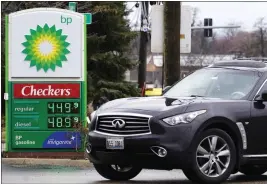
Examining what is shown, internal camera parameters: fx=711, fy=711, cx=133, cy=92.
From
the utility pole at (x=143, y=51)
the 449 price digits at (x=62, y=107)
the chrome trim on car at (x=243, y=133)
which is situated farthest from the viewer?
the utility pole at (x=143, y=51)

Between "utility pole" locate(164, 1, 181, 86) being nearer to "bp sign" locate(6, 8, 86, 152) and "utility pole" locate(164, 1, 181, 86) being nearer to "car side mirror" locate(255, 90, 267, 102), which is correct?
"bp sign" locate(6, 8, 86, 152)

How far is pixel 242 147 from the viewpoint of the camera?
9.16 meters

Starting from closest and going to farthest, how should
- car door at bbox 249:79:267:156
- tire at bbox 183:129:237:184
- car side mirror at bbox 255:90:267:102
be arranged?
tire at bbox 183:129:237:184, car door at bbox 249:79:267:156, car side mirror at bbox 255:90:267:102

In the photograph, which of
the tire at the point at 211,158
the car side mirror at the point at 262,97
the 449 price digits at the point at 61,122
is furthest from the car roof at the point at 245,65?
the 449 price digits at the point at 61,122

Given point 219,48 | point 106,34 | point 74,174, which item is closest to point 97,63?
point 106,34

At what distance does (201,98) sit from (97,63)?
23650mm

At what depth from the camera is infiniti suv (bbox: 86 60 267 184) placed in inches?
337

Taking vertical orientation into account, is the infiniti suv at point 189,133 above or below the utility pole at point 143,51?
below

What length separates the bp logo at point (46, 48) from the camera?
13719mm

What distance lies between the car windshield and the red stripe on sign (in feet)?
12.3

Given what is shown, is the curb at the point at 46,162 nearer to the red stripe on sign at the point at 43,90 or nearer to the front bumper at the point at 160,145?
the red stripe on sign at the point at 43,90

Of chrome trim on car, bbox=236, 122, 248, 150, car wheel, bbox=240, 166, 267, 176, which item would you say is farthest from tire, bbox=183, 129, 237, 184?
car wheel, bbox=240, 166, 267, 176

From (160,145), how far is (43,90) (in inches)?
222

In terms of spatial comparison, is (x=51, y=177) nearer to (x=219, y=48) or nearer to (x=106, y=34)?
(x=106, y=34)
